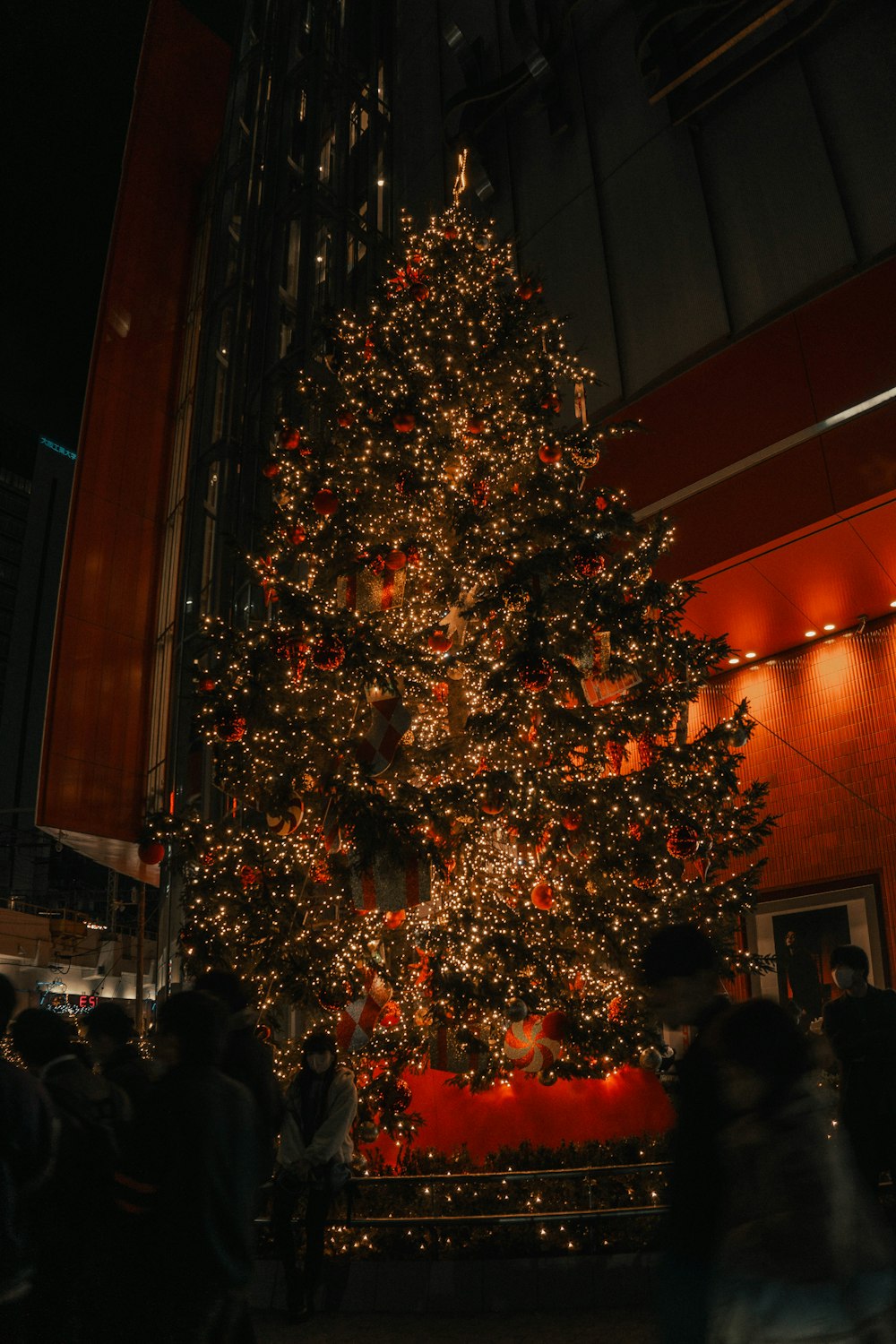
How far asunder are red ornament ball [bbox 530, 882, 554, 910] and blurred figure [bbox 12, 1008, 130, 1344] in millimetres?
4836

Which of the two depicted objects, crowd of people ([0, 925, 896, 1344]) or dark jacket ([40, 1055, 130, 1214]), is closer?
crowd of people ([0, 925, 896, 1344])

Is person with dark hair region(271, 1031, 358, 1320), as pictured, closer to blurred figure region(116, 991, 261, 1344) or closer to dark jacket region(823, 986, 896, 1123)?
dark jacket region(823, 986, 896, 1123)

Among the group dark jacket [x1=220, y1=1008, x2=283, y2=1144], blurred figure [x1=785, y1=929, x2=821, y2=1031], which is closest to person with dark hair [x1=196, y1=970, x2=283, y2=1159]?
dark jacket [x1=220, y1=1008, x2=283, y2=1144]

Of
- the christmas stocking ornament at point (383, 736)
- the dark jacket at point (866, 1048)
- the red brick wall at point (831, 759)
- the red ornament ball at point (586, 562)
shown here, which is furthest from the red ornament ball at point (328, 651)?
the red brick wall at point (831, 759)

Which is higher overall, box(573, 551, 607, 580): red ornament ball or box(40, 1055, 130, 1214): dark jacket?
box(573, 551, 607, 580): red ornament ball

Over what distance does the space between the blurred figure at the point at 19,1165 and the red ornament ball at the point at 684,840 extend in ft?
19.5

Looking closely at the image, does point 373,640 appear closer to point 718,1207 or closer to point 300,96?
point 718,1207

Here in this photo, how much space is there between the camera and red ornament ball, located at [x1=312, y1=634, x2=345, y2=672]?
794 centimetres

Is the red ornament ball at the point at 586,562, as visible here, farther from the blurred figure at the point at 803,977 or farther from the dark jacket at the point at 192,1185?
the blurred figure at the point at 803,977

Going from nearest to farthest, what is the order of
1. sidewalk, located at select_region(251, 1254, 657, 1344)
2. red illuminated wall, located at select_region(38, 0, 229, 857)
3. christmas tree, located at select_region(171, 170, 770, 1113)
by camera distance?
sidewalk, located at select_region(251, 1254, 657, 1344), christmas tree, located at select_region(171, 170, 770, 1113), red illuminated wall, located at select_region(38, 0, 229, 857)

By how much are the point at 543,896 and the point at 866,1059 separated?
10.5 ft

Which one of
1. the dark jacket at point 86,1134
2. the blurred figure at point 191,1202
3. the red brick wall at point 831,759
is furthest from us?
the red brick wall at point 831,759

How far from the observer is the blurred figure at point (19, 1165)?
2660mm

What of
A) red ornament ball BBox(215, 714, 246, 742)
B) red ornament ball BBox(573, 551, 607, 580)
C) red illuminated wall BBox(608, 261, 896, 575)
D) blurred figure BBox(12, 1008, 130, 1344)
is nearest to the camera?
blurred figure BBox(12, 1008, 130, 1344)
